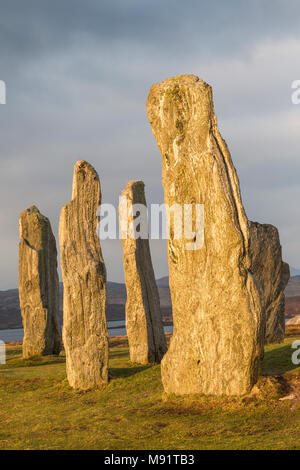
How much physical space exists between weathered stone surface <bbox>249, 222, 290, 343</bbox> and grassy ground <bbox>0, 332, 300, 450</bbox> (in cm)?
497

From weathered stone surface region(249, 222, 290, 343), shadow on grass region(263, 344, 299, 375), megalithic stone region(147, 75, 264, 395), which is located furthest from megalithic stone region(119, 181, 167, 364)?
megalithic stone region(147, 75, 264, 395)

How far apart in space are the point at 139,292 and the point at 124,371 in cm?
294

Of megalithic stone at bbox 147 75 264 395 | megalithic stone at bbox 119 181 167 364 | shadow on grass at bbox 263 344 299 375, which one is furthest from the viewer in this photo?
megalithic stone at bbox 119 181 167 364

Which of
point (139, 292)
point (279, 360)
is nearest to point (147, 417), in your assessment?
point (279, 360)

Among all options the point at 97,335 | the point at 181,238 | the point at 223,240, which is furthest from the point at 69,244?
the point at 223,240

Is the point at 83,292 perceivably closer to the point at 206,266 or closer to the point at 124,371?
the point at 124,371

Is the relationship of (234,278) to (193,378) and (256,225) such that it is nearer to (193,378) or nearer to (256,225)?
(193,378)

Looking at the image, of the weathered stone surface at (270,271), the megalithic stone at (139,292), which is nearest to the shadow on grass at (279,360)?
the megalithic stone at (139,292)

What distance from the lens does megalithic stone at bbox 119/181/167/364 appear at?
1803 cm

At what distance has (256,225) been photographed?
20156 mm

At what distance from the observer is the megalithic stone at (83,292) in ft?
47.6

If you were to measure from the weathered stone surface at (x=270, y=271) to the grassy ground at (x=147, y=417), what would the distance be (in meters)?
4.97

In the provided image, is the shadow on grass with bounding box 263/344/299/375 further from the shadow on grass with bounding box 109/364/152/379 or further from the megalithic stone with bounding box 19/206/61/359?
the megalithic stone with bounding box 19/206/61/359

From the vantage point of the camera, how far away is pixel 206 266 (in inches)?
459
